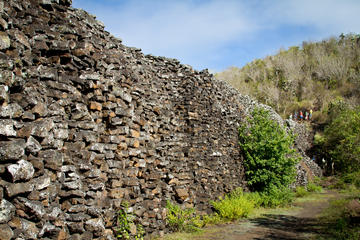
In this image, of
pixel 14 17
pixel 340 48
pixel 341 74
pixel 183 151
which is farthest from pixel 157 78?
pixel 340 48

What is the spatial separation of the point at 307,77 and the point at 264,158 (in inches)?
1511

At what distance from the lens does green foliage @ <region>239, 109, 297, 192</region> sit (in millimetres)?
13070

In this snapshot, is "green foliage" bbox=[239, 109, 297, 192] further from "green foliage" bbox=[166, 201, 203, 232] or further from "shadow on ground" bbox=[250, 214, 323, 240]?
"green foliage" bbox=[166, 201, 203, 232]

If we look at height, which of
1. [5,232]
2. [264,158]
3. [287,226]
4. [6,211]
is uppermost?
[264,158]

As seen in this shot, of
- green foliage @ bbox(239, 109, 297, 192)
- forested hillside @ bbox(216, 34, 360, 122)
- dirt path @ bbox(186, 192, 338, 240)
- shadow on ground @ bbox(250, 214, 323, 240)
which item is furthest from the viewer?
forested hillside @ bbox(216, 34, 360, 122)

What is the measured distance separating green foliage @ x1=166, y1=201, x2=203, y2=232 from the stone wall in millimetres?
281

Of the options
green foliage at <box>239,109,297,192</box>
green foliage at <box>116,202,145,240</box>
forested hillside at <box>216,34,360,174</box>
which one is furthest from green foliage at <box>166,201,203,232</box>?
forested hillside at <box>216,34,360,174</box>

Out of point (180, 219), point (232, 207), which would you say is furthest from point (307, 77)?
point (180, 219)

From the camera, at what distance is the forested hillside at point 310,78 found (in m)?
39.3

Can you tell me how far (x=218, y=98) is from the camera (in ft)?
38.4

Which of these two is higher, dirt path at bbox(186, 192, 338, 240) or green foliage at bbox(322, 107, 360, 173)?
green foliage at bbox(322, 107, 360, 173)

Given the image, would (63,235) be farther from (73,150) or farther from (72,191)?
(73,150)

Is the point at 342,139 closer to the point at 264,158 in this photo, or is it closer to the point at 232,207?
the point at 264,158

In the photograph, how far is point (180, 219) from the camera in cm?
742
